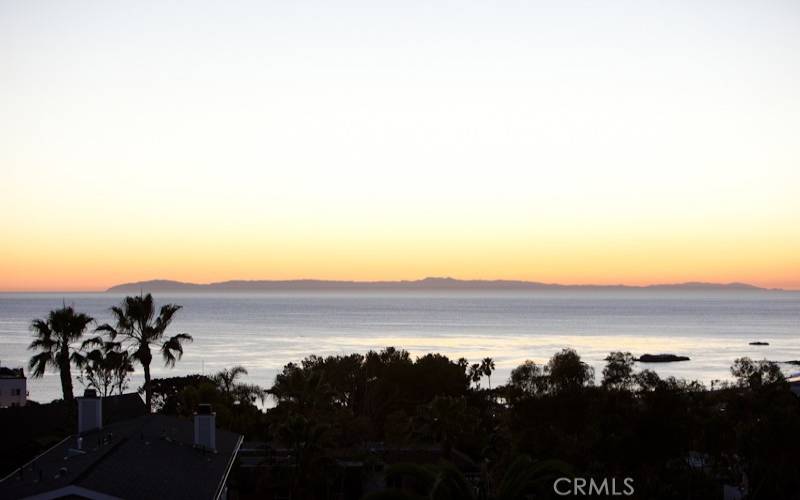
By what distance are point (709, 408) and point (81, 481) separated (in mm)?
35744

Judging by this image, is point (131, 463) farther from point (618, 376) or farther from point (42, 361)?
point (618, 376)

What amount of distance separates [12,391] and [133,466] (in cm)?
4506

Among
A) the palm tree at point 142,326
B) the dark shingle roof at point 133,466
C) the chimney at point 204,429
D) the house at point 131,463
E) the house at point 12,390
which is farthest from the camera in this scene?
the house at point 12,390

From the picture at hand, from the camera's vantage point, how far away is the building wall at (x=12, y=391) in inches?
2399

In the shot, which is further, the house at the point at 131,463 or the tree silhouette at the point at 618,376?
the tree silhouette at the point at 618,376

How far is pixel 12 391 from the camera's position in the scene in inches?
2432

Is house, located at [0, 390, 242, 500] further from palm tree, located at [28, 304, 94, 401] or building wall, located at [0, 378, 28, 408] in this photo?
building wall, located at [0, 378, 28, 408]

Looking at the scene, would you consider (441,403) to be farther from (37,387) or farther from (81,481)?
(37,387)

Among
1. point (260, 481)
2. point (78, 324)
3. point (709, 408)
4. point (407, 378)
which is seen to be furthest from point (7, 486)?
point (407, 378)

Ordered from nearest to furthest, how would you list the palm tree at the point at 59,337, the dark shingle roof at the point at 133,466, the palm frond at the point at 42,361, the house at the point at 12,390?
the dark shingle roof at the point at 133,466
the palm frond at the point at 42,361
the palm tree at the point at 59,337
the house at the point at 12,390

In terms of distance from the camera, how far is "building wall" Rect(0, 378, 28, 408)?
60938 millimetres

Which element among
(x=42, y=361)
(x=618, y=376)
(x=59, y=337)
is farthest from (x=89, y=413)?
(x=618, y=376)

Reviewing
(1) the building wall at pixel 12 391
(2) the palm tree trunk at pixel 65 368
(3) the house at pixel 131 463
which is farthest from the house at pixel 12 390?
(3) the house at pixel 131 463

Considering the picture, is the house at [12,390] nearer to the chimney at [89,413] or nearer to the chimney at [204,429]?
the chimney at [89,413]
